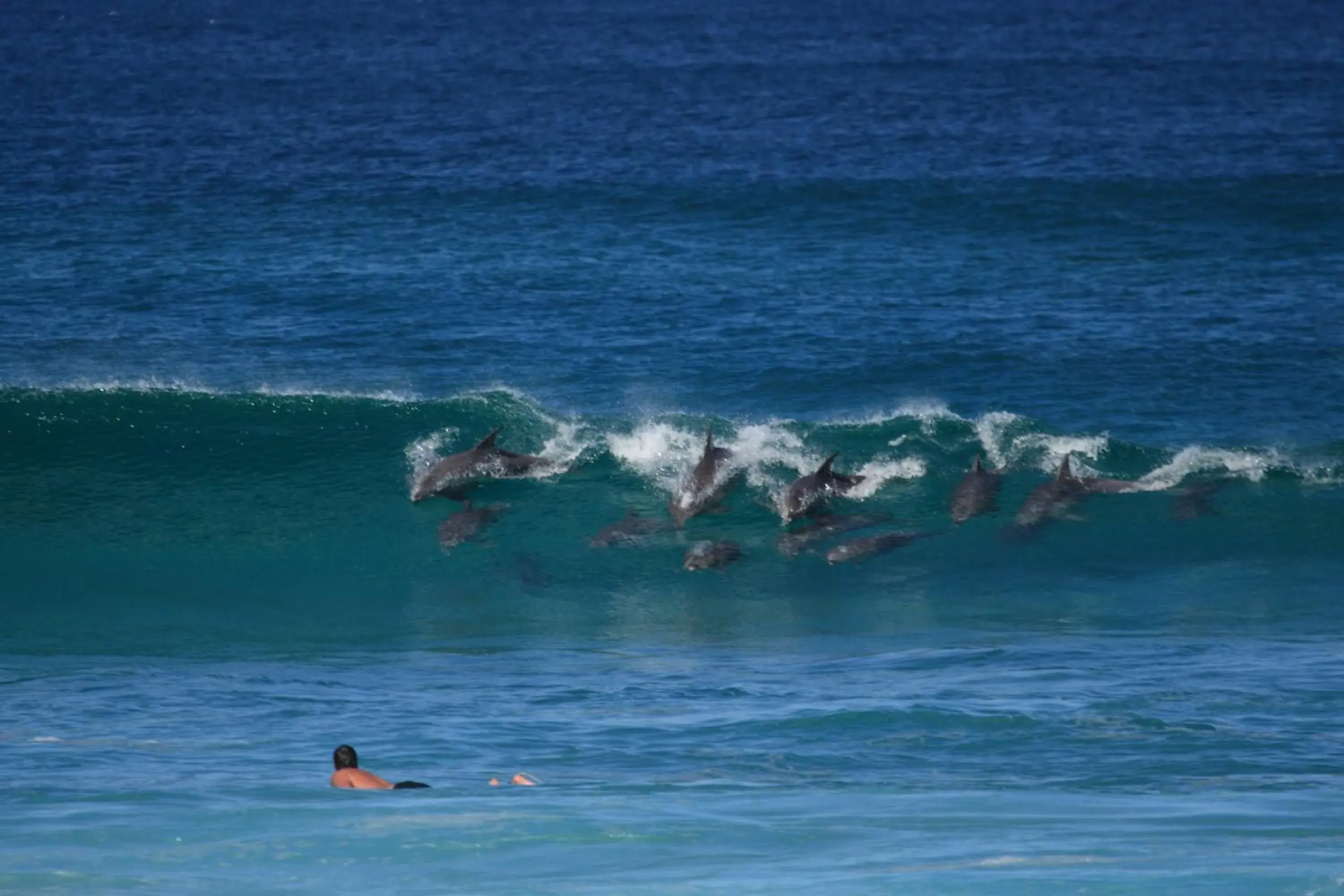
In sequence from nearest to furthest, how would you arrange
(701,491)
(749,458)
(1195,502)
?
(701,491) → (1195,502) → (749,458)

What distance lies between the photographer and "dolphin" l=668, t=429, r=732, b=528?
2322 centimetres

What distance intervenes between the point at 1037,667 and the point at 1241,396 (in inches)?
549

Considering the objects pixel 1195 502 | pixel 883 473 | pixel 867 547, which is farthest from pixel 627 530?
pixel 1195 502

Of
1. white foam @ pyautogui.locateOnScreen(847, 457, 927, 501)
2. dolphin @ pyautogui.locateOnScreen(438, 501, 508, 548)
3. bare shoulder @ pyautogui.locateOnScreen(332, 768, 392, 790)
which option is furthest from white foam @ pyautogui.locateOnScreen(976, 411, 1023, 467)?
bare shoulder @ pyautogui.locateOnScreen(332, 768, 392, 790)

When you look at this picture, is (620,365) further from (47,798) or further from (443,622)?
(47,798)

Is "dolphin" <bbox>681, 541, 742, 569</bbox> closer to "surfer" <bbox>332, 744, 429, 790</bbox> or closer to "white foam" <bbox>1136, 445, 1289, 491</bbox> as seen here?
"white foam" <bbox>1136, 445, 1289, 491</bbox>

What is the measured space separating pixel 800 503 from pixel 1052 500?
3.33 meters

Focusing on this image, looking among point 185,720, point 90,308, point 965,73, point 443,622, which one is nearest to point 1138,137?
point 965,73

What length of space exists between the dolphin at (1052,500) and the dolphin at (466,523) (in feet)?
22.3

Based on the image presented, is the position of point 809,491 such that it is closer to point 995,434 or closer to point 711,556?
point 711,556

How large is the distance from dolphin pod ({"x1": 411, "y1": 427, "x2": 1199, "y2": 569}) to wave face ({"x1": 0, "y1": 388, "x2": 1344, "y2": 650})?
141 millimetres

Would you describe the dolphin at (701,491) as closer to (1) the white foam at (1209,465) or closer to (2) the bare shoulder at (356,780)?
(1) the white foam at (1209,465)

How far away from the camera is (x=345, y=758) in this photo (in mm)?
13398

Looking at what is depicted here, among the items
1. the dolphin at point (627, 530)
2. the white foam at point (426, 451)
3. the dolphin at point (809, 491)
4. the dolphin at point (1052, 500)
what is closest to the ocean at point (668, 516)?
the white foam at point (426, 451)
